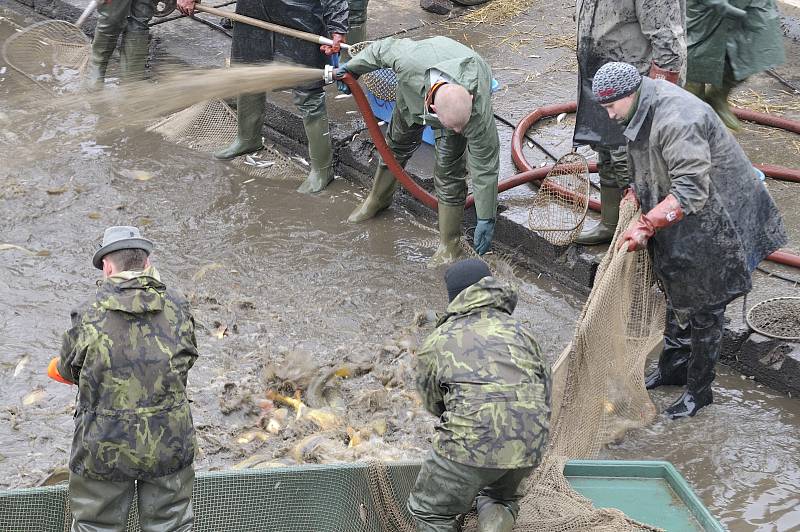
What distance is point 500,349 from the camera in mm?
4109

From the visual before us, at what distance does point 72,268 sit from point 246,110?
2.22 metres

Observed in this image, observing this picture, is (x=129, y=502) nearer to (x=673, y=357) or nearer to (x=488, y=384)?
(x=488, y=384)

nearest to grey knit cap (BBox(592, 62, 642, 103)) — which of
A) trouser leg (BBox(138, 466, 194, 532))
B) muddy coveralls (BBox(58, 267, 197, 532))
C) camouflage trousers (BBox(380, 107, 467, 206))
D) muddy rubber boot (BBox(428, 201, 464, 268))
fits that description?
camouflage trousers (BBox(380, 107, 467, 206))

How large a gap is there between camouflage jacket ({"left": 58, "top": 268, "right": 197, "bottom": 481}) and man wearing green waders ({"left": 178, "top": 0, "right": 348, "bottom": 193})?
3.87m

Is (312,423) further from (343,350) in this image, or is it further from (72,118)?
(72,118)

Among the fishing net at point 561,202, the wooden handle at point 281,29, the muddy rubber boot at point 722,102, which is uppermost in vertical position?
the wooden handle at point 281,29

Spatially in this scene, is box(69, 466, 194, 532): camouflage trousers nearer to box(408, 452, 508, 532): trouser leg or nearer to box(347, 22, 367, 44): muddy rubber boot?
box(408, 452, 508, 532): trouser leg

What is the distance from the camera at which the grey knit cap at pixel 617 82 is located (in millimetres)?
5156

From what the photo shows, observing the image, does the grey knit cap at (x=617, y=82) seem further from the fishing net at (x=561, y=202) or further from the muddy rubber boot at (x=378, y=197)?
the muddy rubber boot at (x=378, y=197)

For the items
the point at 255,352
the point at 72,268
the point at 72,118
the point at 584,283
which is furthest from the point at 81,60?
the point at 584,283

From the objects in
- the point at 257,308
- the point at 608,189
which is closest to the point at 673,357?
the point at 608,189

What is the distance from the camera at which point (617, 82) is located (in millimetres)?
5160

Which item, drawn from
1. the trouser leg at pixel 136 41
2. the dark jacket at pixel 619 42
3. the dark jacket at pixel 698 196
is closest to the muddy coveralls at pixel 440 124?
the dark jacket at pixel 619 42

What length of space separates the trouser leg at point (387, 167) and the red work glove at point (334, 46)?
655 millimetres
